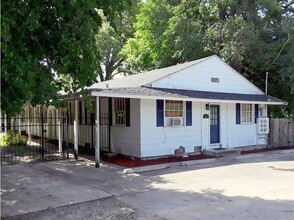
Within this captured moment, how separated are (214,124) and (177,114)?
236 cm

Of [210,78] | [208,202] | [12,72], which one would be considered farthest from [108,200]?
[210,78]

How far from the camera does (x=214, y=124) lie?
15.1 metres

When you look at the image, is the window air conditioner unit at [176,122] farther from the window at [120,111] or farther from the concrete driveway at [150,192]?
the concrete driveway at [150,192]

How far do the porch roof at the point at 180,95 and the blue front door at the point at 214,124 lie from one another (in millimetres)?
698

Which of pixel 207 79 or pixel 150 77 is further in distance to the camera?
pixel 207 79

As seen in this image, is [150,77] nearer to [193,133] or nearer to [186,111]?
[186,111]

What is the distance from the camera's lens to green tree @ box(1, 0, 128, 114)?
557 centimetres

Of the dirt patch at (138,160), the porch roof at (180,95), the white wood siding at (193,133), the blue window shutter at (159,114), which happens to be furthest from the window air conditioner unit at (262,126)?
the blue window shutter at (159,114)

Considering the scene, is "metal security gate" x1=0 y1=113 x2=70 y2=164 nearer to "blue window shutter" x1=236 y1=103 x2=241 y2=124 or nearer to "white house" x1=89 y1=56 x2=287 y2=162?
"white house" x1=89 y1=56 x2=287 y2=162

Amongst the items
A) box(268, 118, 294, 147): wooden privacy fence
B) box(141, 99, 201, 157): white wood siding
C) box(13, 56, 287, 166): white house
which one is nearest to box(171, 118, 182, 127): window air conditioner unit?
box(13, 56, 287, 166): white house

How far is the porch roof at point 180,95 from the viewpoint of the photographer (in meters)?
11.2

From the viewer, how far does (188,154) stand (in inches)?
545

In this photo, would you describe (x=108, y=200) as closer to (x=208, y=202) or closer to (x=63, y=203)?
(x=63, y=203)

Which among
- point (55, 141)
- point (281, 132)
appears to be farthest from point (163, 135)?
point (55, 141)
